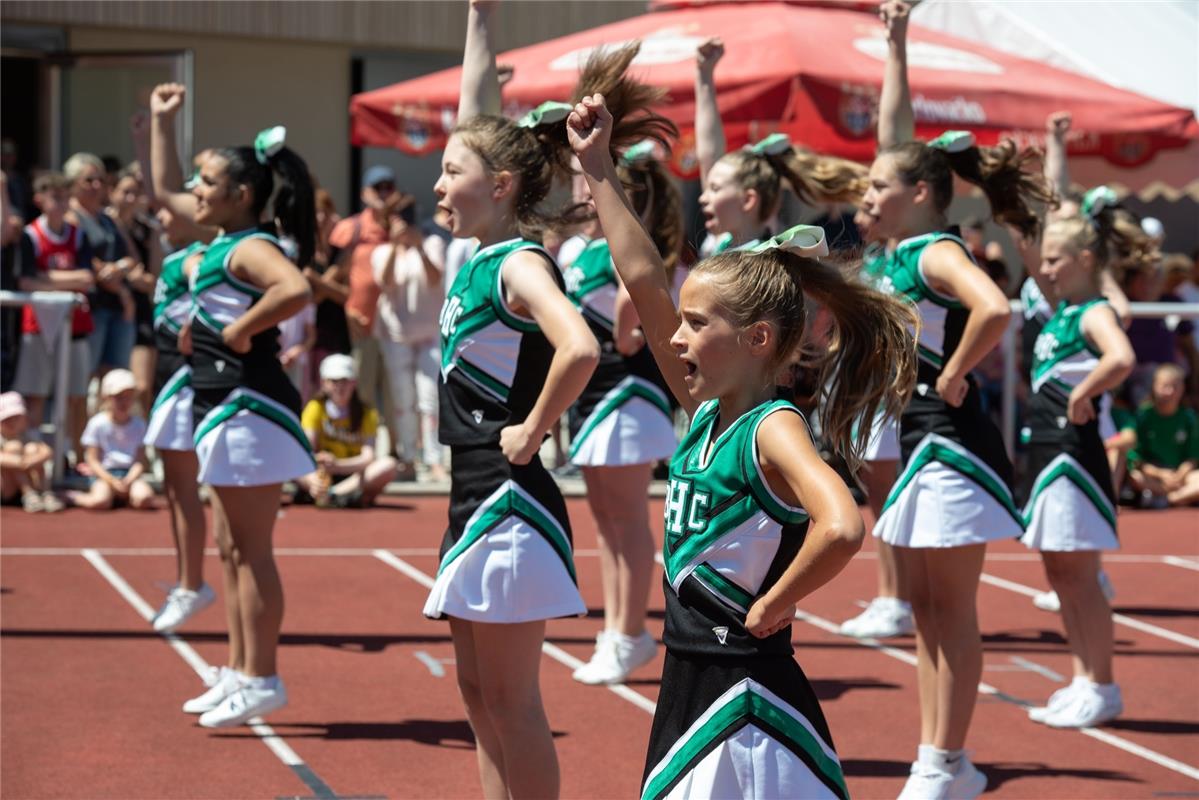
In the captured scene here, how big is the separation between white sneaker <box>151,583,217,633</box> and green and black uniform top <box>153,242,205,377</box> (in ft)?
3.07

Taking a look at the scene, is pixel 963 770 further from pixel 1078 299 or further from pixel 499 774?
pixel 1078 299

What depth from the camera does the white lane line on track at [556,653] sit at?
634 cm

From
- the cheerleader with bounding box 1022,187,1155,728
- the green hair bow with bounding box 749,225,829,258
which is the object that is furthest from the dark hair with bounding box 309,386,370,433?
the green hair bow with bounding box 749,225,829,258

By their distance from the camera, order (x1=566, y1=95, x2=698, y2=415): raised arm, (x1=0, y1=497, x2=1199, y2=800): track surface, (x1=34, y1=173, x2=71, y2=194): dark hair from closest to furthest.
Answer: (x1=566, y1=95, x2=698, y2=415): raised arm → (x1=0, y1=497, x2=1199, y2=800): track surface → (x1=34, y1=173, x2=71, y2=194): dark hair

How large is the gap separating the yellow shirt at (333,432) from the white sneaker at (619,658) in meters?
4.70

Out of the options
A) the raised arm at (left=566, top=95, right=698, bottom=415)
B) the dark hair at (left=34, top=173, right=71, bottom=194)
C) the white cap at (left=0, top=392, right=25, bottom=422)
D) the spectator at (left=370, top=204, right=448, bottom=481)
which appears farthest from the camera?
the spectator at (left=370, top=204, right=448, bottom=481)

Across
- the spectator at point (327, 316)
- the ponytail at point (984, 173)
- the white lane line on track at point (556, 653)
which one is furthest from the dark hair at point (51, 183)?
the ponytail at point (984, 173)

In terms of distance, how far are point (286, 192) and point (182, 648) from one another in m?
2.11

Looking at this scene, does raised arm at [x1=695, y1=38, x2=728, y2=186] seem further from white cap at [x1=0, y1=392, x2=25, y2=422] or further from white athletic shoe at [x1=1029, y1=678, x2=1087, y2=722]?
white cap at [x1=0, y1=392, x2=25, y2=422]

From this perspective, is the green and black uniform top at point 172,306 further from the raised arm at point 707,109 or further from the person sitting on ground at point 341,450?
the person sitting on ground at point 341,450

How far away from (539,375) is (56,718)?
262 cm

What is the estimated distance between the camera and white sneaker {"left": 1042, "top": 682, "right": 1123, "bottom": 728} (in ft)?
19.9

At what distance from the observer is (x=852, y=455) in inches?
133

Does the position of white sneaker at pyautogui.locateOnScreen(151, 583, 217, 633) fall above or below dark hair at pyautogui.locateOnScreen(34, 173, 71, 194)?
below
